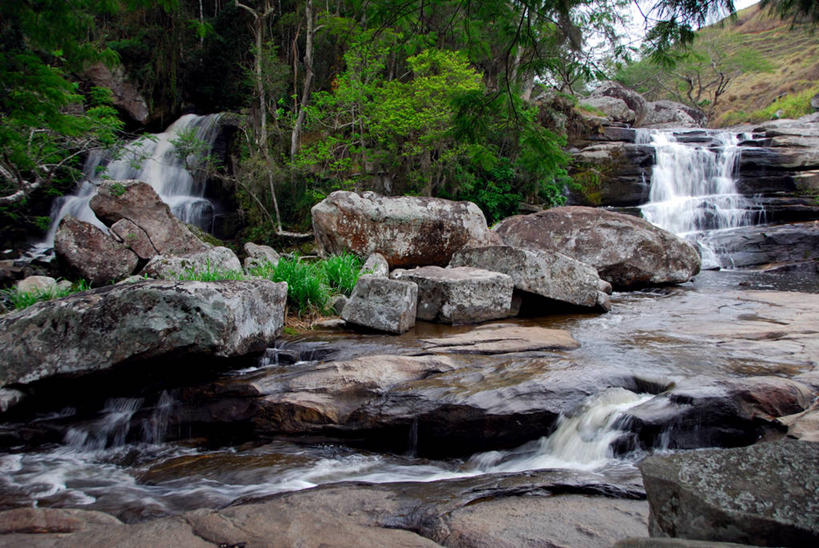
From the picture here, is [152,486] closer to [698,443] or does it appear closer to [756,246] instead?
[698,443]

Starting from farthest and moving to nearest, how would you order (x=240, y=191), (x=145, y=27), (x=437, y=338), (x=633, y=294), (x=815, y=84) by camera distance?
(x=815, y=84), (x=145, y=27), (x=240, y=191), (x=633, y=294), (x=437, y=338)

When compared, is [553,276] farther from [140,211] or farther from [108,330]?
[140,211]

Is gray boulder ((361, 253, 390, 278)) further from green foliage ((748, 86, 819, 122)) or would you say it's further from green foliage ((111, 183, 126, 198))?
green foliage ((748, 86, 819, 122))

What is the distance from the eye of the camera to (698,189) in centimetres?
1493

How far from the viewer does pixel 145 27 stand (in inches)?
736

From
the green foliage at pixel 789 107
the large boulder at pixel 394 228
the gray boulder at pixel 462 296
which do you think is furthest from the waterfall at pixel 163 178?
the green foliage at pixel 789 107

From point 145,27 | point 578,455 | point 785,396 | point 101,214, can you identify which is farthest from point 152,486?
point 145,27

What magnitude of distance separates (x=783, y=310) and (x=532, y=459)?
4.95 meters

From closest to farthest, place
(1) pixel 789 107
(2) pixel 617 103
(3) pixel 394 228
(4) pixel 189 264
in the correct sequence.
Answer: (4) pixel 189 264 → (3) pixel 394 228 → (2) pixel 617 103 → (1) pixel 789 107

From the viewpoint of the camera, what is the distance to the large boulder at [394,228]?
8.69m

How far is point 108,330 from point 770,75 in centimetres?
4625

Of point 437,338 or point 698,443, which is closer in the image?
point 698,443

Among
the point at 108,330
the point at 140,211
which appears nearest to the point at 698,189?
the point at 140,211

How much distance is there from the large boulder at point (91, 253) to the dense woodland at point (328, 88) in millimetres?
1129
